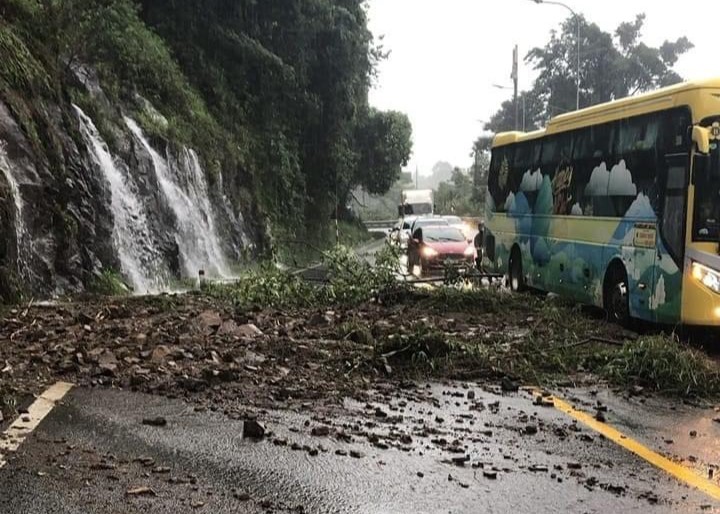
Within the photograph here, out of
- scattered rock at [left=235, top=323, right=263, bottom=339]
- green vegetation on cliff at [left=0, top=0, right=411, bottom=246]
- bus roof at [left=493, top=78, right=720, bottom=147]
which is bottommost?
scattered rock at [left=235, top=323, right=263, bottom=339]

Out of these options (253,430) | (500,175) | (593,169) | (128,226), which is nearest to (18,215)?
(128,226)

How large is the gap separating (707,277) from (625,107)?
3.24 metres

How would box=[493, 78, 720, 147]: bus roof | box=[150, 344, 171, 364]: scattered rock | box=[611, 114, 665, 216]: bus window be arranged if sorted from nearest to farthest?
box=[150, 344, 171, 364]: scattered rock
box=[493, 78, 720, 147]: bus roof
box=[611, 114, 665, 216]: bus window

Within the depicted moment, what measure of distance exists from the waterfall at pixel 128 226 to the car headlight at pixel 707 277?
11.4 meters

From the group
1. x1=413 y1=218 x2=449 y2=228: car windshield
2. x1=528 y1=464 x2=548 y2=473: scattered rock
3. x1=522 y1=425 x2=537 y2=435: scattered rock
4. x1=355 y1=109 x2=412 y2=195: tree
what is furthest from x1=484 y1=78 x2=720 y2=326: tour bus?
x1=355 y1=109 x2=412 y2=195: tree

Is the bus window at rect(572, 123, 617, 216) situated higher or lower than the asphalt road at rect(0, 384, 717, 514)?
higher

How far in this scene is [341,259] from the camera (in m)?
14.6

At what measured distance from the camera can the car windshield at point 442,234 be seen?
76.7 ft

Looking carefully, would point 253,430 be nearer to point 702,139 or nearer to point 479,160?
point 702,139

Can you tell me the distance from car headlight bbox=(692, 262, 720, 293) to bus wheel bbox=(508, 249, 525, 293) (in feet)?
21.5

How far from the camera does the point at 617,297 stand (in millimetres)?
11930

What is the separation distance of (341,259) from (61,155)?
18.5 feet

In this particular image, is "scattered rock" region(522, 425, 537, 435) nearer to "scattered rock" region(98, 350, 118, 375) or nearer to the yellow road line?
the yellow road line

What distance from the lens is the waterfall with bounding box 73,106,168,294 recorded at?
17312mm
